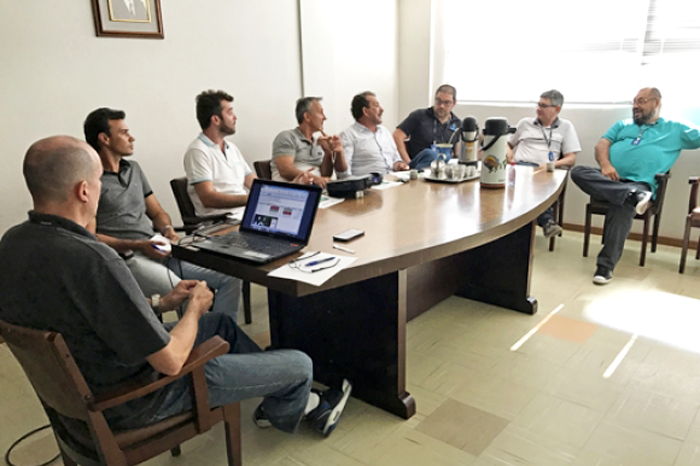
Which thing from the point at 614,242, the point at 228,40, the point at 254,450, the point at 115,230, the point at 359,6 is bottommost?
the point at 254,450

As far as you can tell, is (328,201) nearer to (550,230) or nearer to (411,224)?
(411,224)

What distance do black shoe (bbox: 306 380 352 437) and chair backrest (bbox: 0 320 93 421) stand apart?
0.94 meters

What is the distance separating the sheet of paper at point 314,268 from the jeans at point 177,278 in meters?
0.82

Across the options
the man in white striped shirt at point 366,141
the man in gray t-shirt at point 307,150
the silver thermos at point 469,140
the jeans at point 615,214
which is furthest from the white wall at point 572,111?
the man in gray t-shirt at point 307,150

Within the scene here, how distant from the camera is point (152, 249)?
246 cm

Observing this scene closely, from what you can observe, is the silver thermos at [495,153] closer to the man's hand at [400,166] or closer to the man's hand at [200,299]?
the man's hand at [400,166]

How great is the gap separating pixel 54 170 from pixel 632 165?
3.92 m

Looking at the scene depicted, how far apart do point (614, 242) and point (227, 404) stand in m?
3.05

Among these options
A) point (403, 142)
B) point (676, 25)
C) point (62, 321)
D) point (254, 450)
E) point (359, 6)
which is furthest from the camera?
point (359, 6)

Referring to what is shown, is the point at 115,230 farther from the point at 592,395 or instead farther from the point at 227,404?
the point at 592,395

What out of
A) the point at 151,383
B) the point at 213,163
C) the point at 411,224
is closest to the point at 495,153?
the point at 411,224

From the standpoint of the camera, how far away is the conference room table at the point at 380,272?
6.00 ft

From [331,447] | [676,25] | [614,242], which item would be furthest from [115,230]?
[676,25]

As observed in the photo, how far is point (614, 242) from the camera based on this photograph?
368 centimetres
